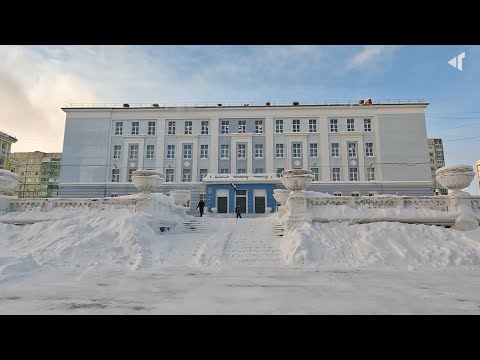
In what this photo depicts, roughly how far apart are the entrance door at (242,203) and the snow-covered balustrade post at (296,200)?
65.0 feet

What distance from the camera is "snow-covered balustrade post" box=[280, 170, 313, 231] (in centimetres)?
1213

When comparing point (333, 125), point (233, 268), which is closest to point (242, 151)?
point (333, 125)

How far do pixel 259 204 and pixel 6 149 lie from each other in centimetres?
5395

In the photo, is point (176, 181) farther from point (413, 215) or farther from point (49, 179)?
point (49, 179)

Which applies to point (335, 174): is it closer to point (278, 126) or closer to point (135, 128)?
point (278, 126)

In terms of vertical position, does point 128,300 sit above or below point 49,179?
below

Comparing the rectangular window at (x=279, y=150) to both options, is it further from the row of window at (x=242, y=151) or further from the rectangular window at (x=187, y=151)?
the rectangular window at (x=187, y=151)

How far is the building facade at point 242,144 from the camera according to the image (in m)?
36.6

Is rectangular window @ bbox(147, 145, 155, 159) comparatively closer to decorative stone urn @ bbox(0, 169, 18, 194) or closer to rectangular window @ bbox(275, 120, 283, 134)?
rectangular window @ bbox(275, 120, 283, 134)

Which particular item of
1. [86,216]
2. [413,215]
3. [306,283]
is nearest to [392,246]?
[413,215]

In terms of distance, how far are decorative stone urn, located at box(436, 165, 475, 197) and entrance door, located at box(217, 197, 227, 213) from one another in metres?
22.6

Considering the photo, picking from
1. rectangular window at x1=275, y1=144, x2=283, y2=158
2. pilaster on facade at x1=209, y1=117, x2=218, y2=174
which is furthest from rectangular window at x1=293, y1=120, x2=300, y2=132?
pilaster on facade at x1=209, y1=117, x2=218, y2=174
